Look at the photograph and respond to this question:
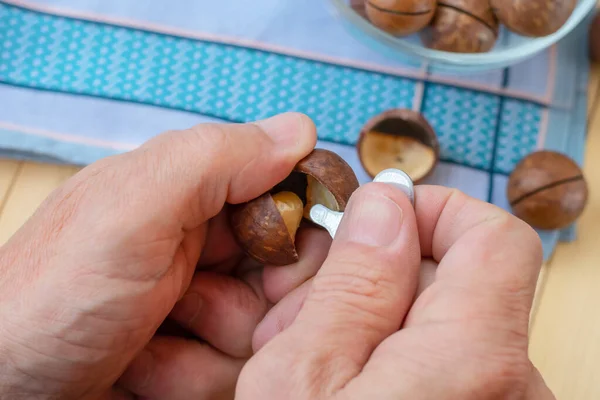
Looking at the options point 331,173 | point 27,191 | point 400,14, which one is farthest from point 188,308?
point 400,14

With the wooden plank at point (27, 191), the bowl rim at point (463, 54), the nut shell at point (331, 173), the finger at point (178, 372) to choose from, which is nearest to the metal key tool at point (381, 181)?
the nut shell at point (331, 173)

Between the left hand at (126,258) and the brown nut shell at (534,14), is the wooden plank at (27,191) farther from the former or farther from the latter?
the brown nut shell at (534,14)

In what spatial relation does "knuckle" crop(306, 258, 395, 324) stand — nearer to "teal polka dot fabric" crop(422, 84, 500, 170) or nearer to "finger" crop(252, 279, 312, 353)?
"finger" crop(252, 279, 312, 353)

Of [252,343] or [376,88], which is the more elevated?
[376,88]

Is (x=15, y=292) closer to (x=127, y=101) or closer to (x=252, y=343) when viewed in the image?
(x=252, y=343)

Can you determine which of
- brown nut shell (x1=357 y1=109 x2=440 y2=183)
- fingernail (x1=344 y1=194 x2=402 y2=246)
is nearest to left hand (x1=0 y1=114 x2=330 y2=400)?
fingernail (x1=344 y1=194 x2=402 y2=246)

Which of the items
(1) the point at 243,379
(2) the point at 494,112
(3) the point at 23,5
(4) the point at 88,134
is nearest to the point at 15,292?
(1) the point at 243,379

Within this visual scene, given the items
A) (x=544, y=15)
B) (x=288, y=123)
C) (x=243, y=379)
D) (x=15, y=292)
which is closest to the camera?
(x=243, y=379)
